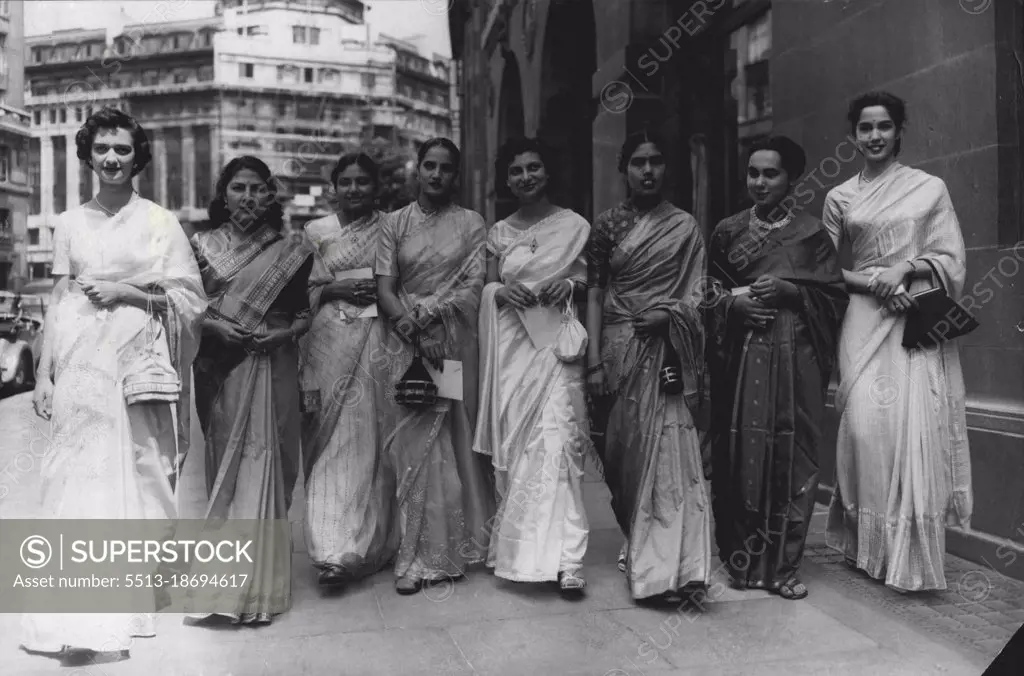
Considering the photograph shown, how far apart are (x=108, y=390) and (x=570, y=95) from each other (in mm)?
6159

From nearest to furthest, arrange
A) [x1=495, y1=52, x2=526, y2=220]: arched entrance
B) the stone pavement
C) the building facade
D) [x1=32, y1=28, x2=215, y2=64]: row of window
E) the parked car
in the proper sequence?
the stone pavement
the parked car
[x1=32, y1=28, x2=215, y2=64]: row of window
the building facade
[x1=495, y1=52, x2=526, y2=220]: arched entrance

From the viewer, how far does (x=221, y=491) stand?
11.1ft

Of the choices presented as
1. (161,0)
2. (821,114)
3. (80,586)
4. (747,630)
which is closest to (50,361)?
(80,586)

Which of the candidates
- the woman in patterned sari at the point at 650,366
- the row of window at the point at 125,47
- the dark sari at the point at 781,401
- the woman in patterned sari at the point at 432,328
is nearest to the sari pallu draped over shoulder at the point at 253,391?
the woman in patterned sari at the point at 432,328

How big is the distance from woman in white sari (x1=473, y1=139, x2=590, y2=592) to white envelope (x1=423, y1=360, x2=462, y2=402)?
113 mm

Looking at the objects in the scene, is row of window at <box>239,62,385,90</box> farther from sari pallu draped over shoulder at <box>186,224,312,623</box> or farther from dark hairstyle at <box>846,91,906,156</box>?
dark hairstyle at <box>846,91,906,156</box>

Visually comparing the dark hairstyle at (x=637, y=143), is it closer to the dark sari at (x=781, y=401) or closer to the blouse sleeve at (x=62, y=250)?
the dark sari at (x=781, y=401)

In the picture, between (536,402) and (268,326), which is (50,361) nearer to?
(268,326)

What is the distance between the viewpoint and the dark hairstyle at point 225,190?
3480 millimetres

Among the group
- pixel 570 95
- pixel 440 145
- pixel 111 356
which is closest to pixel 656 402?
pixel 440 145

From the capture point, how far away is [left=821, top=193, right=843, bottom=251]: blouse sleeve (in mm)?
3889

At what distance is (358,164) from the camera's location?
3.76 metres

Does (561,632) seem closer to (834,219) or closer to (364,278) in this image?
(364,278)

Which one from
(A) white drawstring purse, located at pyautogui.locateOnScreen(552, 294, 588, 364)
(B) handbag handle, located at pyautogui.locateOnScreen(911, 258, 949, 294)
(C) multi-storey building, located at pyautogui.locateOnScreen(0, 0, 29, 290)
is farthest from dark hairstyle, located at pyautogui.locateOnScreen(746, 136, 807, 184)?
(C) multi-storey building, located at pyautogui.locateOnScreen(0, 0, 29, 290)
